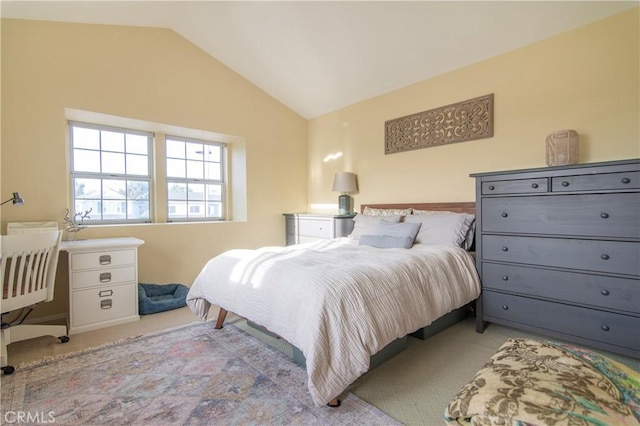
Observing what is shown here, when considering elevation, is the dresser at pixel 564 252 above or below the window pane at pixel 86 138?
below

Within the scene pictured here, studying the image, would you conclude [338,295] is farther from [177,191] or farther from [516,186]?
[177,191]

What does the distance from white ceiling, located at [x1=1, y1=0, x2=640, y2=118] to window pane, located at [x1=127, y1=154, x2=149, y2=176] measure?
1.36 m

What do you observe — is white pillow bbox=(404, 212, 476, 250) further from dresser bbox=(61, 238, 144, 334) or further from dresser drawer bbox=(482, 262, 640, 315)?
dresser bbox=(61, 238, 144, 334)

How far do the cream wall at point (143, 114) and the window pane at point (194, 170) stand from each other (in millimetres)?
564

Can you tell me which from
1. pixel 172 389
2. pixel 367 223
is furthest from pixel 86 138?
pixel 367 223

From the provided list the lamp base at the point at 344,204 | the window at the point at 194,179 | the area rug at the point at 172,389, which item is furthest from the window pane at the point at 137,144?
the lamp base at the point at 344,204

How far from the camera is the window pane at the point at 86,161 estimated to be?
10.8 ft

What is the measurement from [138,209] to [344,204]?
8.23ft

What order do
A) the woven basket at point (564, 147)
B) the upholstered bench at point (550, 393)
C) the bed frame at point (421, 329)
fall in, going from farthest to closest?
the woven basket at point (564, 147)
the bed frame at point (421, 329)
the upholstered bench at point (550, 393)

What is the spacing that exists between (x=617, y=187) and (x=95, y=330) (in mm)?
3970

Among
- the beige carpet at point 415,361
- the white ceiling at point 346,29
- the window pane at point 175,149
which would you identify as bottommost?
the beige carpet at point 415,361

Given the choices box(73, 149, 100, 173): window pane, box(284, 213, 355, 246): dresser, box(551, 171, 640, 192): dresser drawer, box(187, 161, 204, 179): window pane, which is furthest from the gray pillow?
box(73, 149, 100, 173): window pane

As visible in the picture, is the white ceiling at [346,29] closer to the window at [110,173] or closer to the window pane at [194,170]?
the window at [110,173]

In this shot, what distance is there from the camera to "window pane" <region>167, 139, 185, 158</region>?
390 centimetres
